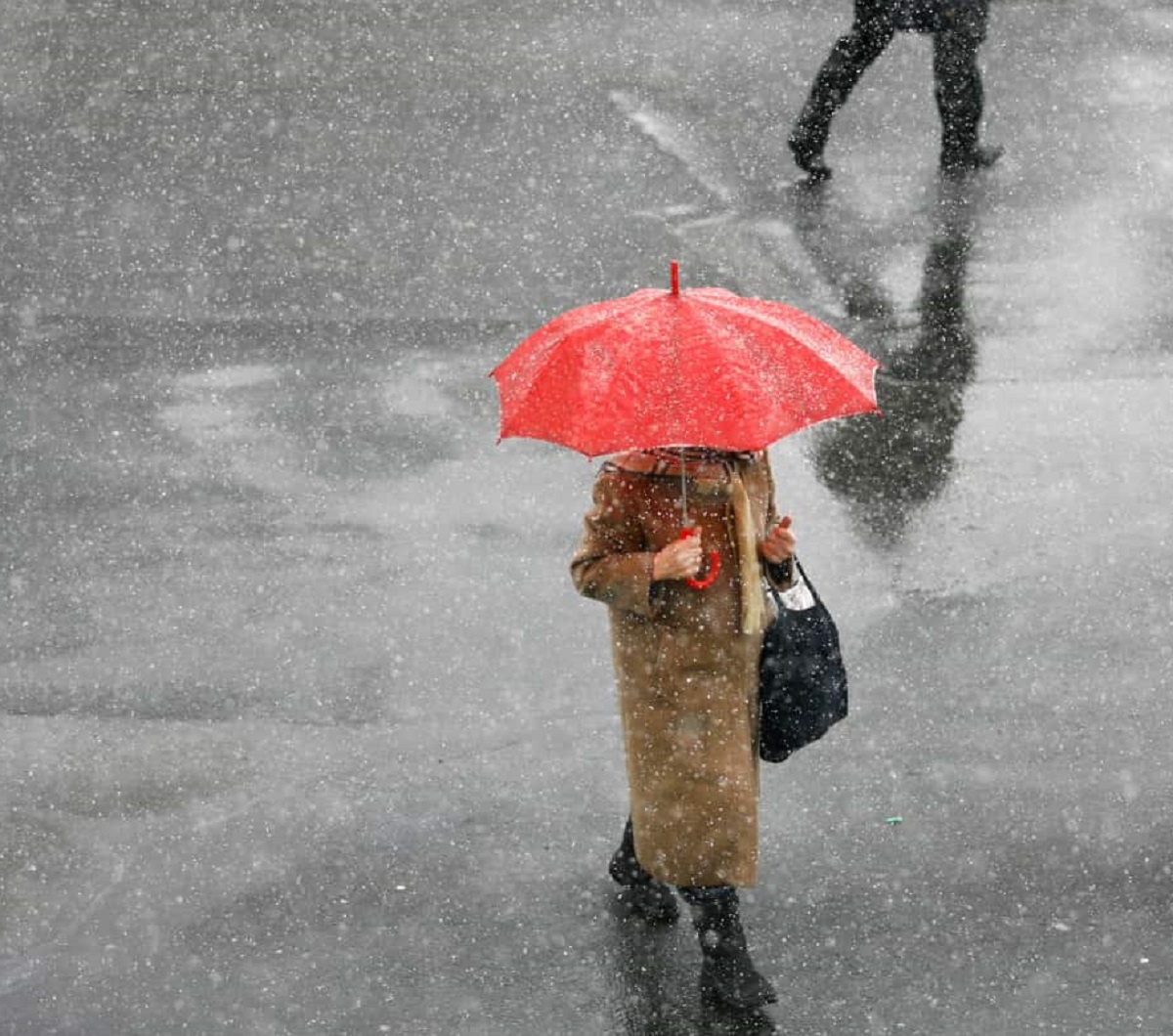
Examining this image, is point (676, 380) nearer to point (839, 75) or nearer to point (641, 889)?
point (641, 889)

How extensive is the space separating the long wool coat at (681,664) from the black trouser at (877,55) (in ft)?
18.6

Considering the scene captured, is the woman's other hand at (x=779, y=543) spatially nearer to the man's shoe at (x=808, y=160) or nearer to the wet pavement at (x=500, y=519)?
the wet pavement at (x=500, y=519)

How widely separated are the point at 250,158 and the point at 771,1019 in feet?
21.8

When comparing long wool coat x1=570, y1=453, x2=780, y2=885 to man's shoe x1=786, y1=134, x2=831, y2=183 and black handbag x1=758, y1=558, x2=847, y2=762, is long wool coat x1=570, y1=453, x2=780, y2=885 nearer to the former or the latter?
black handbag x1=758, y1=558, x2=847, y2=762

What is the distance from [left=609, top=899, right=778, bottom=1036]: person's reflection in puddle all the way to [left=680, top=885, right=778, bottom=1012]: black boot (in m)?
0.06

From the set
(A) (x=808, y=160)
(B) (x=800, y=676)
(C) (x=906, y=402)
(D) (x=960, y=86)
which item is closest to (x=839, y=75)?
(A) (x=808, y=160)

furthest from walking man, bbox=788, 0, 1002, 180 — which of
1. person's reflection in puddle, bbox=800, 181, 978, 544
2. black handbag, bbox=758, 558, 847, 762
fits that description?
black handbag, bbox=758, 558, 847, 762

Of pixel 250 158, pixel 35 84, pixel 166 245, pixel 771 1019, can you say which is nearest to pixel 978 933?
pixel 771 1019

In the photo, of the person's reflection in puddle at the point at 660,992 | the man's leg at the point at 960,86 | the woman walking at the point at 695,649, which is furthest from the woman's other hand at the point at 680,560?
the man's leg at the point at 960,86

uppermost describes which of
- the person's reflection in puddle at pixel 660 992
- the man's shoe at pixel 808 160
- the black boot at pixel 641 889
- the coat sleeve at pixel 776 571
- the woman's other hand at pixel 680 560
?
the woman's other hand at pixel 680 560

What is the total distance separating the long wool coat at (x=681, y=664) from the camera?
183 inches

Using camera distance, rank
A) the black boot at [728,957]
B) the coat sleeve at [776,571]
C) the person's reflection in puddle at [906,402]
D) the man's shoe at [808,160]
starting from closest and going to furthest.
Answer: the coat sleeve at [776,571], the black boot at [728,957], the person's reflection in puddle at [906,402], the man's shoe at [808,160]

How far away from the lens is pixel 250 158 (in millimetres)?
10266

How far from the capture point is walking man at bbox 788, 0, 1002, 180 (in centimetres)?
989
